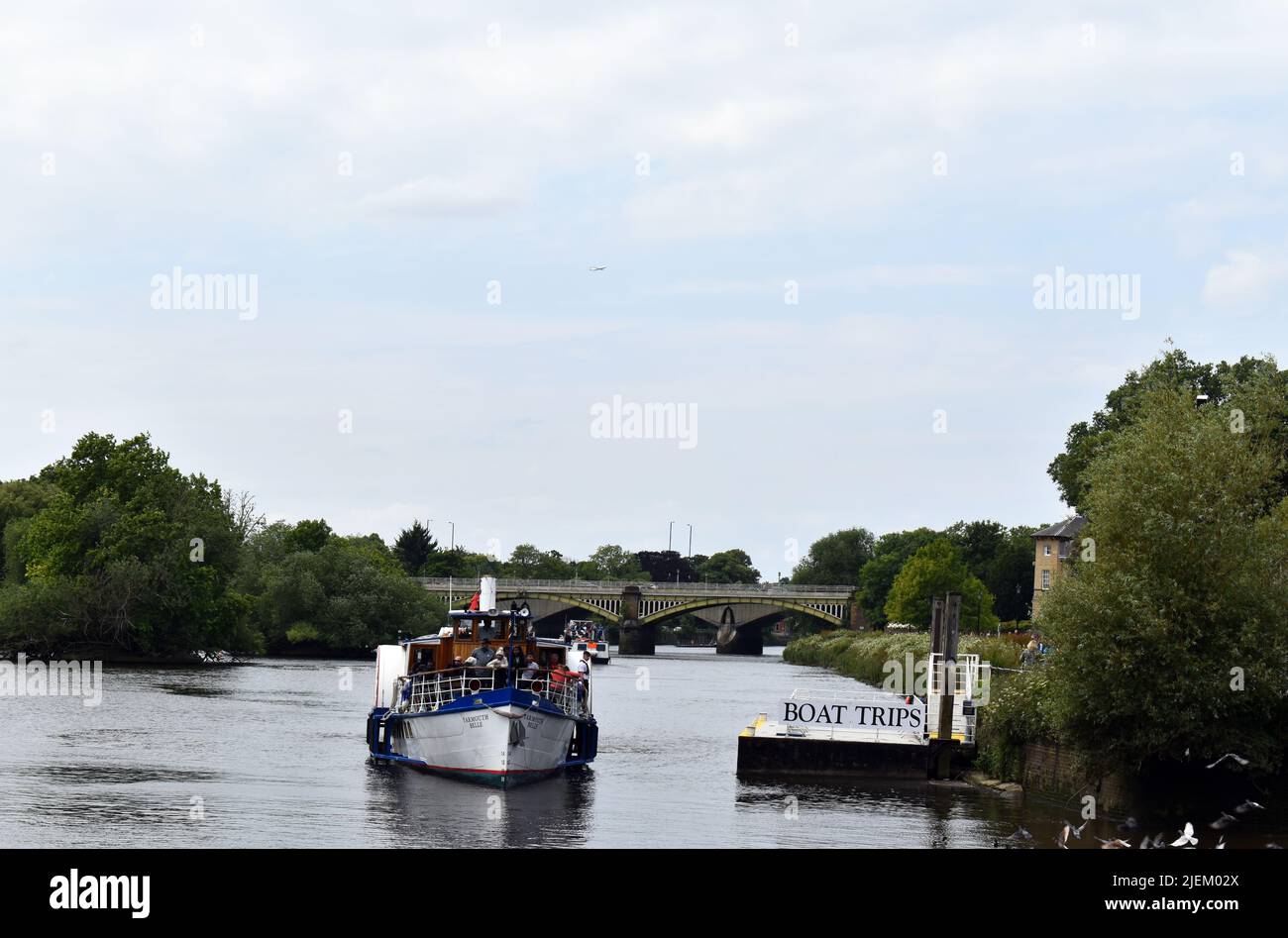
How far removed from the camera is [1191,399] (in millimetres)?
41062

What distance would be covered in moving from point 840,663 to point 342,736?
66.8 metres

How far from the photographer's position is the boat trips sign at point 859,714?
151 feet

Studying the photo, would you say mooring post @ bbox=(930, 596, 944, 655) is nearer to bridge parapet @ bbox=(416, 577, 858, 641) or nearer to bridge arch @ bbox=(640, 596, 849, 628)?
bridge parapet @ bbox=(416, 577, 858, 641)

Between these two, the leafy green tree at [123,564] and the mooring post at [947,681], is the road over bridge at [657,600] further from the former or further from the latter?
the mooring post at [947,681]

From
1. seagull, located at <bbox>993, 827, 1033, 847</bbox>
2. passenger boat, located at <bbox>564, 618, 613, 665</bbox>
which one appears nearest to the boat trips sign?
seagull, located at <bbox>993, 827, 1033, 847</bbox>

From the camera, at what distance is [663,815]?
38219 mm

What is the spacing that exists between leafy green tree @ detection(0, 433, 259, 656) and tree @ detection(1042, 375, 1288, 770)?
80.0 metres

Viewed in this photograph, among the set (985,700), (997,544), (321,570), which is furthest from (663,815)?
(997,544)

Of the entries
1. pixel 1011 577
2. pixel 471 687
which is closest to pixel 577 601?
pixel 1011 577

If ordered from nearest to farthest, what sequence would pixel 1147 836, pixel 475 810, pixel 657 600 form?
1. pixel 1147 836
2. pixel 475 810
3. pixel 657 600

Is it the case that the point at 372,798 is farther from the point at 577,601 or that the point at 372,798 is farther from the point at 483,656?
the point at 577,601

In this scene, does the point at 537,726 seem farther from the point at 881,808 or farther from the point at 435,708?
the point at 881,808

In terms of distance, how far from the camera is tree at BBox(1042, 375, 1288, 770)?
3328 cm

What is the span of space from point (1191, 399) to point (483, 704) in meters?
20.5
